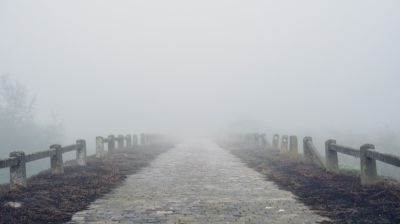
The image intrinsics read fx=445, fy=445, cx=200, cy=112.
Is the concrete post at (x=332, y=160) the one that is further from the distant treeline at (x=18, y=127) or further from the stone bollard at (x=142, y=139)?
the distant treeline at (x=18, y=127)

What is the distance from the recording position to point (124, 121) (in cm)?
13188

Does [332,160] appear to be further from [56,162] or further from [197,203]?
[56,162]

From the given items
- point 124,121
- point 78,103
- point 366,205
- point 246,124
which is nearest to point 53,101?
point 78,103

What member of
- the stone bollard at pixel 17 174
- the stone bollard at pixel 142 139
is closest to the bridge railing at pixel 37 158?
the stone bollard at pixel 17 174

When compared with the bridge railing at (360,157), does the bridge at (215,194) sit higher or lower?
lower

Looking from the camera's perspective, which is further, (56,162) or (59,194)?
(56,162)

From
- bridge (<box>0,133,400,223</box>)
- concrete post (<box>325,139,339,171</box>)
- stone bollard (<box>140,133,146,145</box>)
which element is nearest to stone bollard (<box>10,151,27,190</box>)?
bridge (<box>0,133,400,223</box>)

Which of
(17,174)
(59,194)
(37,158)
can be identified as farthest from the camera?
(37,158)

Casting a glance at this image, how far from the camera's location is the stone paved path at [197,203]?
8.01m

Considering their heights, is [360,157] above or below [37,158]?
below

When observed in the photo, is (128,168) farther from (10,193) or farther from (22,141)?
(22,141)

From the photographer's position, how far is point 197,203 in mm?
9570

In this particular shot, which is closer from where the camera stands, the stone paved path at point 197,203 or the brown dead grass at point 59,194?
the stone paved path at point 197,203

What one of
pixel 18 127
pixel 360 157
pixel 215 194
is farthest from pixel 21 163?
pixel 18 127
